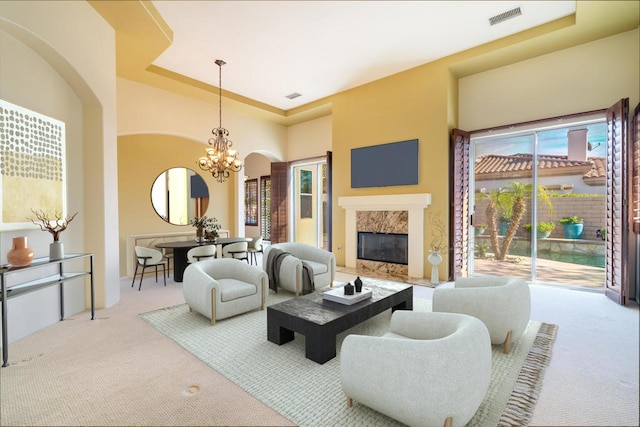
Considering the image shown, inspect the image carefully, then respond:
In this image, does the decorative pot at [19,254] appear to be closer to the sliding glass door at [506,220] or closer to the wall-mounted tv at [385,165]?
the sliding glass door at [506,220]

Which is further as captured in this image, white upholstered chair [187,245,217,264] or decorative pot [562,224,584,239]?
white upholstered chair [187,245,217,264]

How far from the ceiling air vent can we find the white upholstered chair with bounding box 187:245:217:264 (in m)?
5.00

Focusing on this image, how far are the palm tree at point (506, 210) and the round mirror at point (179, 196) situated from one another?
5748mm

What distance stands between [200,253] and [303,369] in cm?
325

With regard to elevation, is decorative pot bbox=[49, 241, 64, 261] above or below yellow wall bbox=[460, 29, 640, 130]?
below

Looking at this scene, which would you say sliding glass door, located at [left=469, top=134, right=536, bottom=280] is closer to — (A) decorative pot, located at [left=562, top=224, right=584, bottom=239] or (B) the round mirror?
(A) decorative pot, located at [left=562, top=224, right=584, bottom=239]

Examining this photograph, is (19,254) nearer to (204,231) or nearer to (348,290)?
(348,290)

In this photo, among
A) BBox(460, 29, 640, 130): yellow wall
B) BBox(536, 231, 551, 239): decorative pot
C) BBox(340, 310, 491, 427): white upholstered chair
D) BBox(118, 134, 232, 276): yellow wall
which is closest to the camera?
BBox(536, 231, 551, 239): decorative pot

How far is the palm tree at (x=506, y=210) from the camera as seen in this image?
7.01 ft

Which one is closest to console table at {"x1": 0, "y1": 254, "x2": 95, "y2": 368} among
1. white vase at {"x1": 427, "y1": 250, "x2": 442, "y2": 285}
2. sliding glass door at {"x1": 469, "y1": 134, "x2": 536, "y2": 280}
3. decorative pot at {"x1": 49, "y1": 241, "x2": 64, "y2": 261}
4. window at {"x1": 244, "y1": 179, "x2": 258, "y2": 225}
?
decorative pot at {"x1": 49, "y1": 241, "x2": 64, "y2": 261}

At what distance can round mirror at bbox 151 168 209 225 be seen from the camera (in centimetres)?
610

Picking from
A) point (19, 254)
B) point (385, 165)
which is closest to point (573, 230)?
point (19, 254)

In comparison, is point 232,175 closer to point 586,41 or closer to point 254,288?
point 254,288

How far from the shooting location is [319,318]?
8.41 feet
